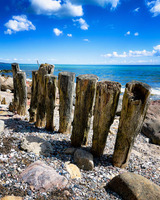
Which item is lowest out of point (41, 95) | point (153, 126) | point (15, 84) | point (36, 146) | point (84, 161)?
point (153, 126)

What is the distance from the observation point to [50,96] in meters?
4.83

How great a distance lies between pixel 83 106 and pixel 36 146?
163cm

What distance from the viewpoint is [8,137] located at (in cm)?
411

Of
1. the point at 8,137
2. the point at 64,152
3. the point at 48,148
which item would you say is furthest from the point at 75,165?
the point at 8,137

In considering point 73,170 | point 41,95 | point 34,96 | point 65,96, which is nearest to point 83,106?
point 65,96

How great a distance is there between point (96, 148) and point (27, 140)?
1885 mm

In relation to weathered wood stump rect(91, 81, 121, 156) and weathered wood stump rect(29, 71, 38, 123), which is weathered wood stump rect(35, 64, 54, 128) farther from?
weathered wood stump rect(91, 81, 121, 156)

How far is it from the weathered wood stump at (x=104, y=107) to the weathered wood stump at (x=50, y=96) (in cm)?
175

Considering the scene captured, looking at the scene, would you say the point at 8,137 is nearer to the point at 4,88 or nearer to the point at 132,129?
A: the point at 132,129

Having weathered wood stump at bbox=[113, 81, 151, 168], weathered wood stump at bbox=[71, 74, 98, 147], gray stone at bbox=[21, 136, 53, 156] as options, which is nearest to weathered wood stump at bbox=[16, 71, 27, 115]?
gray stone at bbox=[21, 136, 53, 156]

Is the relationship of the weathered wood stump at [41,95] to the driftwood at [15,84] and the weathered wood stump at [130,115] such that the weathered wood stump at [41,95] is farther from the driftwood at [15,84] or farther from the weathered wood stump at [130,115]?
the weathered wood stump at [130,115]

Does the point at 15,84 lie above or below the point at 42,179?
above

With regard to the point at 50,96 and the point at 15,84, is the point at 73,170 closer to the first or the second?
the point at 50,96

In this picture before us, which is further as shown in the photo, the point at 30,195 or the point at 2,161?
the point at 2,161
